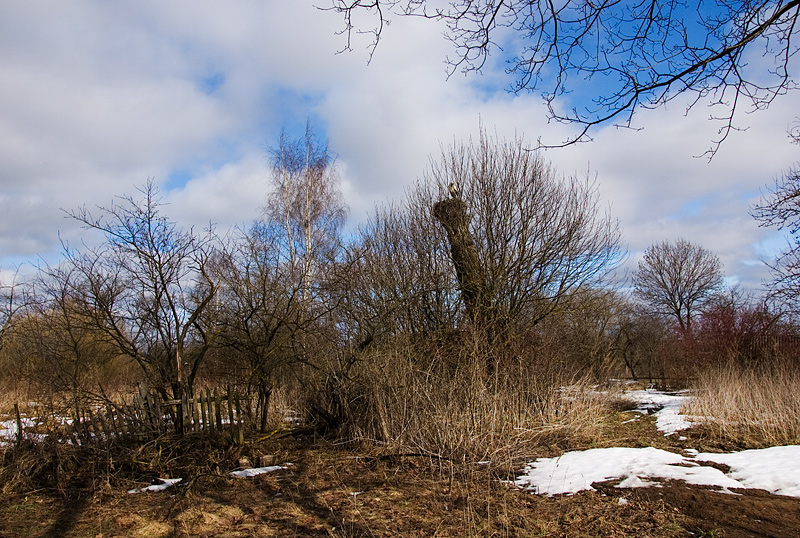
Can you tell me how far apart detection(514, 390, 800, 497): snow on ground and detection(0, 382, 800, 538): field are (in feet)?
0.72

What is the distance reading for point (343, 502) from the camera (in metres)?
5.42

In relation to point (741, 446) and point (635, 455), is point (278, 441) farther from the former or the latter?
point (741, 446)

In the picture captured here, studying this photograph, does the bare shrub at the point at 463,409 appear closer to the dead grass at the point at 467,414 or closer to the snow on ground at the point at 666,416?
the dead grass at the point at 467,414

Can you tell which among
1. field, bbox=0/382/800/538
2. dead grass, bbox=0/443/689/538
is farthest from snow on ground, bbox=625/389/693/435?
dead grass, bbox=0/443/689/538

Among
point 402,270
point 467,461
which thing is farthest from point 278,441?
point 402,270

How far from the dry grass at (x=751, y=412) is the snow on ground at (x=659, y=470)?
0.83 meters

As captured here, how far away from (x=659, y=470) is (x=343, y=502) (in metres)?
3.74

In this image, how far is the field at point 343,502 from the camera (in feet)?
14.4

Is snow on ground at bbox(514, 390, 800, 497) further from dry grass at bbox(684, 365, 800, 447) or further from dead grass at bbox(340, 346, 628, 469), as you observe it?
dry grass at bbox(684, 365, 800, 447)

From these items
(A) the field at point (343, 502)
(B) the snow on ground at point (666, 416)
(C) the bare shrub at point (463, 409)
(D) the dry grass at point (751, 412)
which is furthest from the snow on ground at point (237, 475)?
(D) the dry grass at point (751, 412)

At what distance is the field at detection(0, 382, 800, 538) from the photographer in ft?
14.4

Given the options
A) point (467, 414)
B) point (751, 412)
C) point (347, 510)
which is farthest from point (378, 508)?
point (751, 412)

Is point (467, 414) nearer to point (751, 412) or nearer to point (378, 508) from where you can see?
point (378, 508)

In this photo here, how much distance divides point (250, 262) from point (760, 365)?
1378cm
